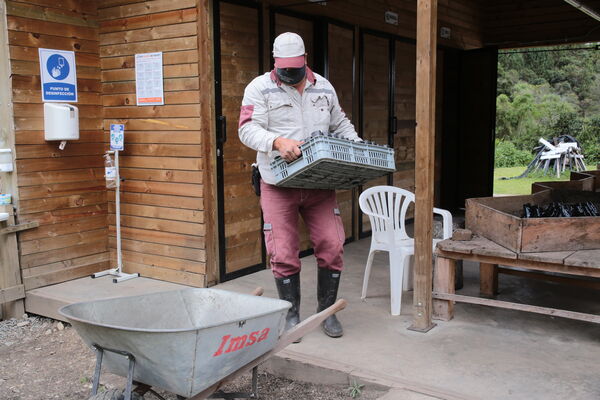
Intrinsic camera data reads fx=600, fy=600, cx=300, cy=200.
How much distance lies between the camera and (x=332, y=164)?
280 cm

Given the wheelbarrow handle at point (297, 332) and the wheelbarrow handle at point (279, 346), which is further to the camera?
the wheelbarrow handle at point (297, 332)

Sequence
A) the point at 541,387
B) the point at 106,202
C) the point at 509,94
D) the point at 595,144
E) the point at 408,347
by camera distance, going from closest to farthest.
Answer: the point at 541,387
the point at 408,347
the point at 106,202
the point at 595,144
the point at 509,94

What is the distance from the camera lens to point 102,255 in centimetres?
492

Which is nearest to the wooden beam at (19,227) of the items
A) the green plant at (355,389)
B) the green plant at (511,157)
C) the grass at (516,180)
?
the green plant at (355,389)

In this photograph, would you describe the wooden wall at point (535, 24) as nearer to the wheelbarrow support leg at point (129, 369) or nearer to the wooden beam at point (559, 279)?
the wooden beam at point (559, 279)

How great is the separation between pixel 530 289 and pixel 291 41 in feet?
8.48

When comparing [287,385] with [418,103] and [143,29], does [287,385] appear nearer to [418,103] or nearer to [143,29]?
[418,103]

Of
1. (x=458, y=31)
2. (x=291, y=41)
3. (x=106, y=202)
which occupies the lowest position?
(x=106, y=202)

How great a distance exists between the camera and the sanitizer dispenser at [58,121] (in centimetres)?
430

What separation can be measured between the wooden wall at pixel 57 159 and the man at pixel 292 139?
1.93 m

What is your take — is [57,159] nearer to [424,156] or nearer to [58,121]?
[58,121]

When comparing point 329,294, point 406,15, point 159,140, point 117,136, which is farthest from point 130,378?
point 406,15

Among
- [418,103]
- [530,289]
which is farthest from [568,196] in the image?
[418,103]

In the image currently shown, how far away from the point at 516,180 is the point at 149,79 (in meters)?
11.8
